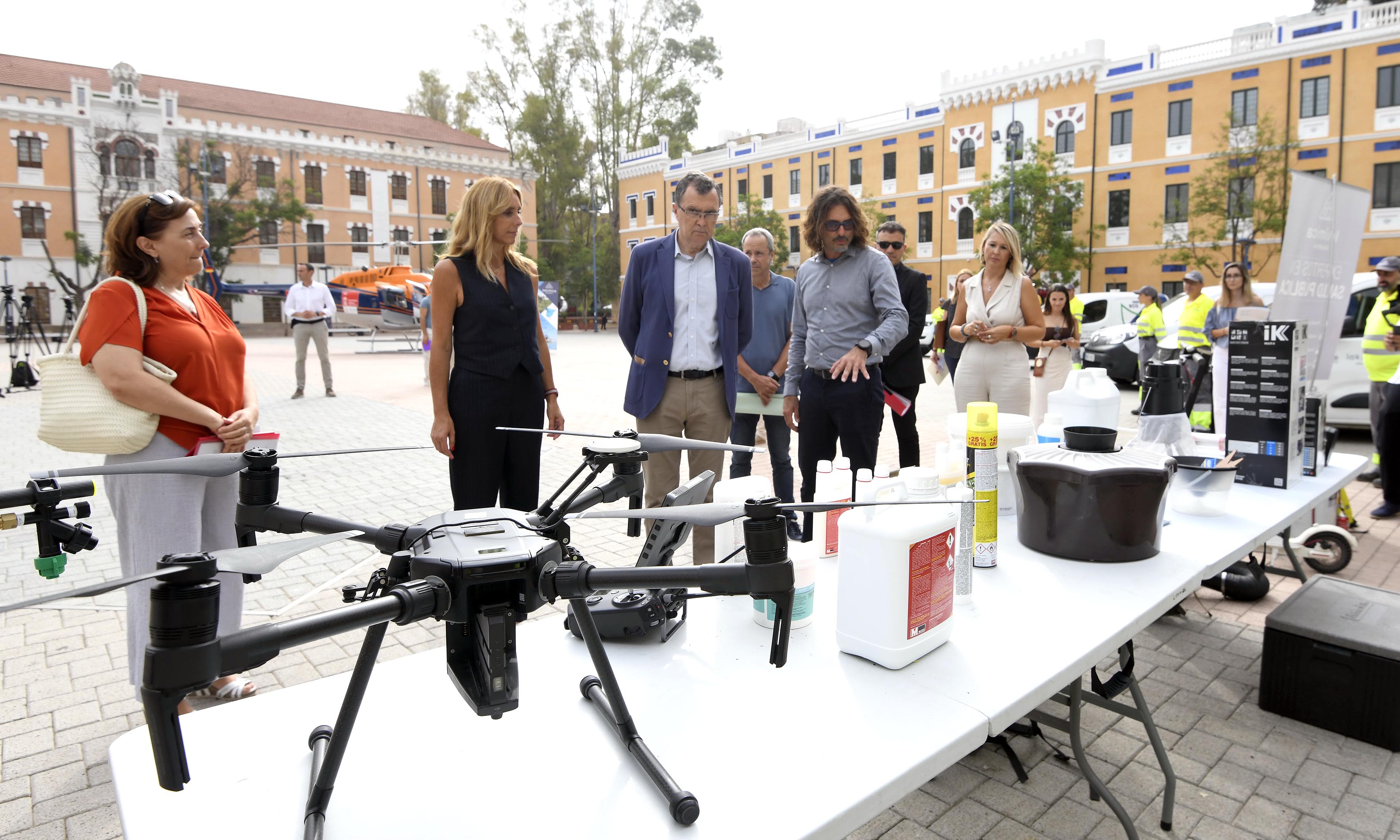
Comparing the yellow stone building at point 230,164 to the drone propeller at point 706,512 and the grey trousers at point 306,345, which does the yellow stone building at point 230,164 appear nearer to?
the grey trousers at point 306,345

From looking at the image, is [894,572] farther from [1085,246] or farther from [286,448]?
[1085,246]

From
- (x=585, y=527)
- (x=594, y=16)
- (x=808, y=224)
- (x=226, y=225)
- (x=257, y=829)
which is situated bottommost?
(x=585, y=527)

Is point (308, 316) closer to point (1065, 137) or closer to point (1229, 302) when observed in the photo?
point (1229, 302)

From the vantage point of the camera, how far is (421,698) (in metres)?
1.63

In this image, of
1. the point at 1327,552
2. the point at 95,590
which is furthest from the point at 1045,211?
the point at 95,590

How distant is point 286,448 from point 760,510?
9.34m

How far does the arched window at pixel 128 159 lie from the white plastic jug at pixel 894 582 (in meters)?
53.4

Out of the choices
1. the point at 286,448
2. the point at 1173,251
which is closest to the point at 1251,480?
the point at 286,448

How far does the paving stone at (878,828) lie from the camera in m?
2.52

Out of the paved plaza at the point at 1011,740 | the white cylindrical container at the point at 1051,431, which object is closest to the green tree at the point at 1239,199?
the paved plaza at the point at 1011,740

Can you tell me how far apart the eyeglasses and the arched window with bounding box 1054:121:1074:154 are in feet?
123

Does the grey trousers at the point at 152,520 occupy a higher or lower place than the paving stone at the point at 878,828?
higher

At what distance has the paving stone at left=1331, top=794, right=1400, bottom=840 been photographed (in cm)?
247

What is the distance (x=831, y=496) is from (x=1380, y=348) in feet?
20.8
